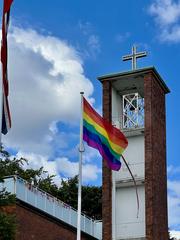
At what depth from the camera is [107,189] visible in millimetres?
41469

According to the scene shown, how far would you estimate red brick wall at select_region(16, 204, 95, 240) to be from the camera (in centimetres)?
3659

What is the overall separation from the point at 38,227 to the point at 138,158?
750 cm

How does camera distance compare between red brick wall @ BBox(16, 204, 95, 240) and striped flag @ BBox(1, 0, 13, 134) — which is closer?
striped flag @ BBox(1, 0, 13, 134)

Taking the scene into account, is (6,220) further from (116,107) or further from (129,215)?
(116,107)

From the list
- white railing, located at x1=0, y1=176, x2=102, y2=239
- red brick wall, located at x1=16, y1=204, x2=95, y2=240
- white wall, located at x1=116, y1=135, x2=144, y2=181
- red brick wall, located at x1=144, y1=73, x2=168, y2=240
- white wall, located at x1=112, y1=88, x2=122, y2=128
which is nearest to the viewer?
white railing, located at x1=0, y1=176, x2=102, y2=239

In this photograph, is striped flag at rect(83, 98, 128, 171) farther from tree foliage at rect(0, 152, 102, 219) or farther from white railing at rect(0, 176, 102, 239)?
tree foliage at rect(0, 152, 102, 219)

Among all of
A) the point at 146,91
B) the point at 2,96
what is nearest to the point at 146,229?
the point at 146,91

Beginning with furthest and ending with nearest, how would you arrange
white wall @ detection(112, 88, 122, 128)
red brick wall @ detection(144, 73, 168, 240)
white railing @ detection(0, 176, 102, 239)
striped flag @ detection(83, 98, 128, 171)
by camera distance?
1. white wall @ detection(112, 88, 122, 128)
2. red brick wall @ detection(144, 73, 168, 240)
3. white railing @ detection(0, 176, 102, 239)
4. striped flag @ detection(83, 98, 128, 171)

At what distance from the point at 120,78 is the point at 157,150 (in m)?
5.03

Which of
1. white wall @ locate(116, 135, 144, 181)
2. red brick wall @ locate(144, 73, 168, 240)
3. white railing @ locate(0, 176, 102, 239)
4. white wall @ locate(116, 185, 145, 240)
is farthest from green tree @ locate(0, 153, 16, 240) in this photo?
white wall @ locate(116, 135, 144, 181)

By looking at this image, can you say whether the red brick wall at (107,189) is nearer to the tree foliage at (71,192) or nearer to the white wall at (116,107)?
the white wall at (116,107)

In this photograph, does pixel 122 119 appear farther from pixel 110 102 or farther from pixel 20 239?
pixel 20 239

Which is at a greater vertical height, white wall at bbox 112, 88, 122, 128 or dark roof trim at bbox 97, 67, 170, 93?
dark roof trim at bbox 97, 67, 170, 93

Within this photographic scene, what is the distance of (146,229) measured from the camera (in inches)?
1539
